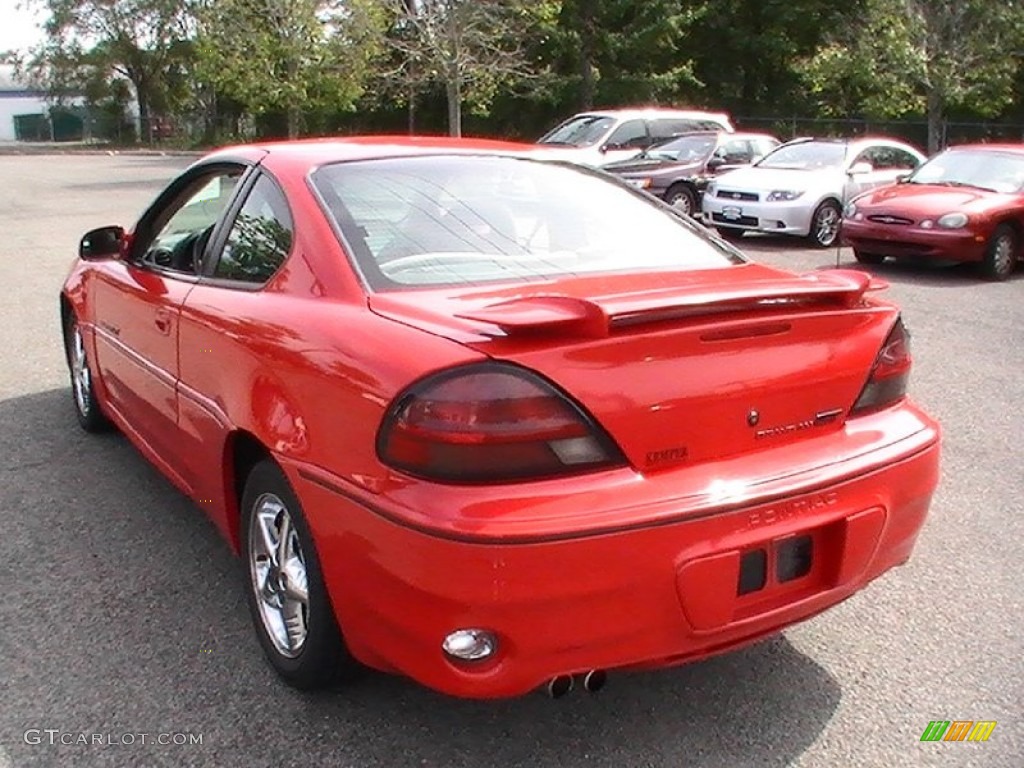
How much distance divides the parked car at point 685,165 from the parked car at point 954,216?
172 inches

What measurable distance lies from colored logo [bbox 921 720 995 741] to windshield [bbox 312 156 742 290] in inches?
58.1

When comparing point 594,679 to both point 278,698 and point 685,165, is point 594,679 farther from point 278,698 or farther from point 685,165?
point 685,165

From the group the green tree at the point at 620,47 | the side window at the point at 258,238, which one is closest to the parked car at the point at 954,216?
the side window at the point at 258,238

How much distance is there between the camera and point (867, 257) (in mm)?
12312

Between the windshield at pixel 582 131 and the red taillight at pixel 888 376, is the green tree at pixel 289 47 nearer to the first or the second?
the windshield at pixel 582 131

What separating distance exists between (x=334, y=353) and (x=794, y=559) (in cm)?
125

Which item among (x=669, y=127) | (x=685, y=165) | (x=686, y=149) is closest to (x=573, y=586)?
(x=685, y=165)

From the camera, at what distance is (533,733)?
2.83m

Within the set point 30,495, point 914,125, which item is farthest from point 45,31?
point 30,495

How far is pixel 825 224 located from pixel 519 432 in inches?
488

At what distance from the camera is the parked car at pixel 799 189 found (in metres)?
13.6

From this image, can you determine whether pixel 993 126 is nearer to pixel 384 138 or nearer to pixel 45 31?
pixel 384 138

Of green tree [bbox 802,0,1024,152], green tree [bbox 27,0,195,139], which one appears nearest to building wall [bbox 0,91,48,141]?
green tree [bbox 27,0,195,139]

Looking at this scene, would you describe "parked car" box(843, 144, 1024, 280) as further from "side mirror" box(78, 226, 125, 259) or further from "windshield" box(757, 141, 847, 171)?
"side mirror" box(78, 226, 125, 259)
